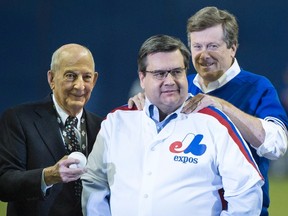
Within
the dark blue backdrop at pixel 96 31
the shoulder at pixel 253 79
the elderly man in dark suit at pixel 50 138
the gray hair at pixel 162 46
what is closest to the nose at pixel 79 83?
the elderly man in dark suit at pixel 50 138

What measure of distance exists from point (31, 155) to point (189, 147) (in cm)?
80

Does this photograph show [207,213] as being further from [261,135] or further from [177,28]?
[177,28]

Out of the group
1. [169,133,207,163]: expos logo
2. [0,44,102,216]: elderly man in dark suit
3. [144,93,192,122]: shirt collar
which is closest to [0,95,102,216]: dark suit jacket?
[0,44,102,216]: elderly man in dark suit

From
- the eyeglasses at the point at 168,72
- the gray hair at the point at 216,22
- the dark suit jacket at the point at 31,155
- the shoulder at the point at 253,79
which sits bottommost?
the dark suit jacket at the point at 31,155

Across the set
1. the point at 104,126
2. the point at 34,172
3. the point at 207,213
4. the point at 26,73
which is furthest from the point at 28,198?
the point at 26,73

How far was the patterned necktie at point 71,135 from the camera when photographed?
127 inches

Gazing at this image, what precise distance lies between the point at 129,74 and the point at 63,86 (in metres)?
5.05

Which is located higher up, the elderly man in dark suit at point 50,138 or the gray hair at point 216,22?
the gray hair at point 216,22

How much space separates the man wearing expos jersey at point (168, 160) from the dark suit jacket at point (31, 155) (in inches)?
10.6

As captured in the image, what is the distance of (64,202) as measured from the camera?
313 centimetres

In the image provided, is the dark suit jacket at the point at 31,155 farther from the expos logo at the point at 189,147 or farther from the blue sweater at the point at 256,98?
the blue sweater at the point at 256,98

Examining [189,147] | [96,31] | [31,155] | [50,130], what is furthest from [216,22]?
[96,31]

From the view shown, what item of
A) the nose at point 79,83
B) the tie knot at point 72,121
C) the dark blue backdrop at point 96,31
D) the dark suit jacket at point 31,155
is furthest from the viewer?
the dark blue backdrop at point 96,31

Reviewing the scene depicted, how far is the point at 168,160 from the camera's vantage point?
275cm
